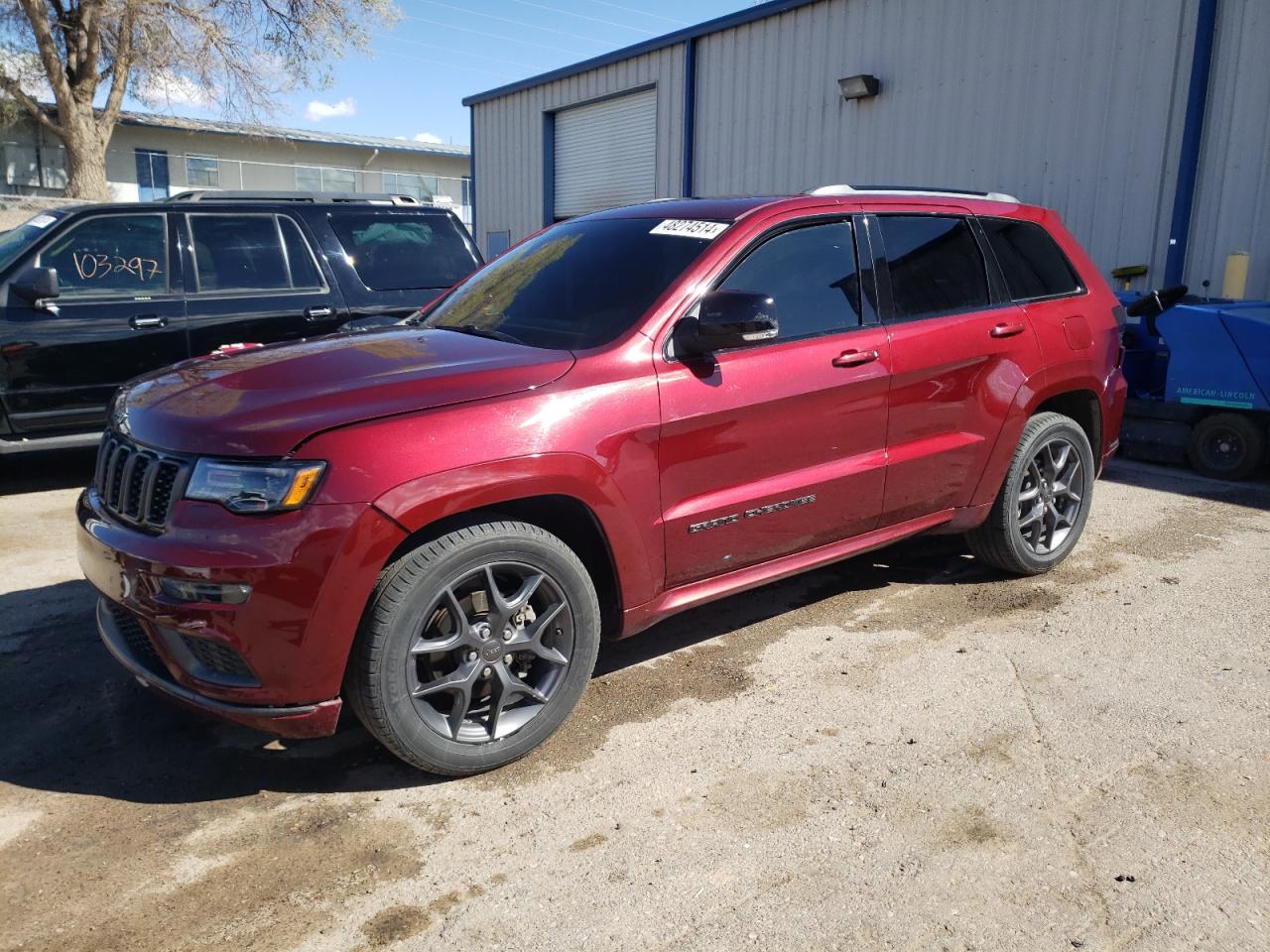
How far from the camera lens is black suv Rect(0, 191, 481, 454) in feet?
20.2

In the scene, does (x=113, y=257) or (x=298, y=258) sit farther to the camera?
(x=298, y=258)

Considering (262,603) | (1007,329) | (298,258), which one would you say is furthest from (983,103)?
(262,603)

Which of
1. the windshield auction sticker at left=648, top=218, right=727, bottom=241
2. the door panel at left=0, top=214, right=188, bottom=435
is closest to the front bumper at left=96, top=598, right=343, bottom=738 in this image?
the windshield auction sticker at left=648, top=218, right=727, bottom=241

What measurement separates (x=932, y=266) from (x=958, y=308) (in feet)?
0.73

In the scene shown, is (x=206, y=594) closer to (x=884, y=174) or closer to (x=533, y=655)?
(x=533, y=655)

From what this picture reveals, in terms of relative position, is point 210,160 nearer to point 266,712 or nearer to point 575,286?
point 575,286

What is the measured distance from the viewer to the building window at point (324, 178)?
34.1 m

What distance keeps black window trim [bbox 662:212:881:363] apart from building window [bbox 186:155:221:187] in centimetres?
3404

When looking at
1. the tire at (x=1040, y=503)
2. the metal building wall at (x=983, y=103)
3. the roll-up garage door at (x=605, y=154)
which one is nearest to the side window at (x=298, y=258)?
the tire at (x=1040, y=503)

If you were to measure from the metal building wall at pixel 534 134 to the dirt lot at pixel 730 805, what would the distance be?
39.4ft

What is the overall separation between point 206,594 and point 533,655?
3.29 feet

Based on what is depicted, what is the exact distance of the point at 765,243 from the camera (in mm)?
3768

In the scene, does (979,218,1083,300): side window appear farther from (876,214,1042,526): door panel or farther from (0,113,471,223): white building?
(0,113,471,223): white building

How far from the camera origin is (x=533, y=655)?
10.4 ft
